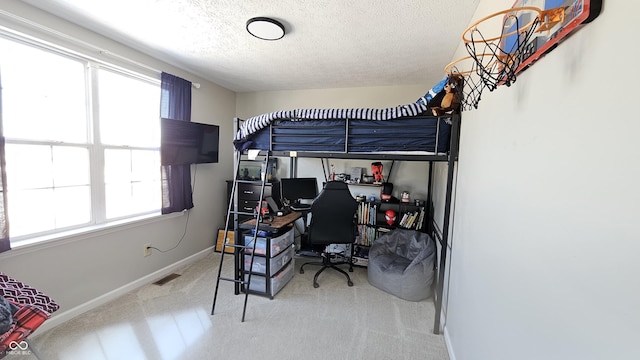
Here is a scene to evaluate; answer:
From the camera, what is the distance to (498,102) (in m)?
1.28

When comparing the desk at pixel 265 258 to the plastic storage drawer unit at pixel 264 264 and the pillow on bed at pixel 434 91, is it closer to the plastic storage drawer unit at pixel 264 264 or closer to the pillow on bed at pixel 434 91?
the plastic storage drawer unit at pixel 264 264

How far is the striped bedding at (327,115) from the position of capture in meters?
2.01

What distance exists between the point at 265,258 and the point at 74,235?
5.33 ft

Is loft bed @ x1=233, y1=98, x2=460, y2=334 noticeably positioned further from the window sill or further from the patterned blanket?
the patterned blanket

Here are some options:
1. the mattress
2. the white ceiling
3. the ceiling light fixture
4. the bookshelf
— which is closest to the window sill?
the mattress

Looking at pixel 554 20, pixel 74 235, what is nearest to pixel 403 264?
pixel 554 20

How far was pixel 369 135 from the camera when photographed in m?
2.16

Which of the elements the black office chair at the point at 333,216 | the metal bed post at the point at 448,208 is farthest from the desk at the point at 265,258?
the metal bed post at the point at 448,208

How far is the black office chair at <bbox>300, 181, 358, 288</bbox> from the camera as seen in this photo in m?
2.66

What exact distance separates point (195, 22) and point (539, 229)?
2.46 m

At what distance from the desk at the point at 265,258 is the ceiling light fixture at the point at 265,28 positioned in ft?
5.55

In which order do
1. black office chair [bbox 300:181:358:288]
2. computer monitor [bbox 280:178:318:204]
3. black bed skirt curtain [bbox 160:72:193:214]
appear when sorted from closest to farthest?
1. black office chair [bbox 300:181:358:288]
2. black bed skirt curtain [bbox 160:72:193:214]
3. computer monitor [bbox 280:178:318:204]

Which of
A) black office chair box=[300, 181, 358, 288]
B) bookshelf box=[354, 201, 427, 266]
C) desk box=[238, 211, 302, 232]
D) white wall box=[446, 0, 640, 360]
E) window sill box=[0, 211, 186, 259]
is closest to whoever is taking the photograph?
white wall box=[446, 0, 640, 360]

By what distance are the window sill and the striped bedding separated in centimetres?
133
